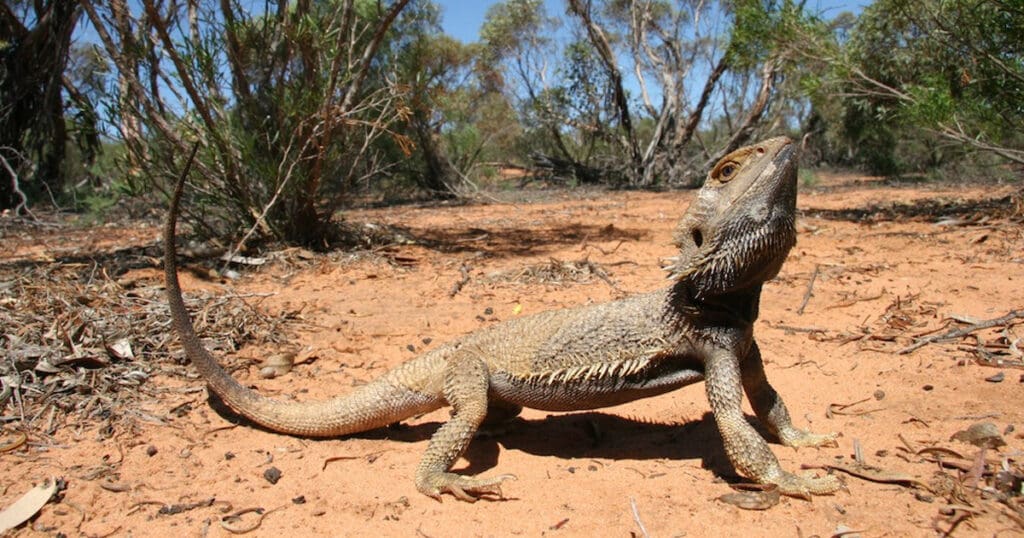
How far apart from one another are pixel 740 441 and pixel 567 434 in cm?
155

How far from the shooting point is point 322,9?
12414 millimetres

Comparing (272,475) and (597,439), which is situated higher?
(272,475)

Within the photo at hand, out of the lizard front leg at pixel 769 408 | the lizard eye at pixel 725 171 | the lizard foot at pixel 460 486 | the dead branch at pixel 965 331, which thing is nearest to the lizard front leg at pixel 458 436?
the lizard foot at pixel 460 486

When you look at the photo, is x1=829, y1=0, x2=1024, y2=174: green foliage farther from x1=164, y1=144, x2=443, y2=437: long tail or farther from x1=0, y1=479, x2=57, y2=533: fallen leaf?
x1=0, y1=479, x2=57, y2=533: fallen leaf

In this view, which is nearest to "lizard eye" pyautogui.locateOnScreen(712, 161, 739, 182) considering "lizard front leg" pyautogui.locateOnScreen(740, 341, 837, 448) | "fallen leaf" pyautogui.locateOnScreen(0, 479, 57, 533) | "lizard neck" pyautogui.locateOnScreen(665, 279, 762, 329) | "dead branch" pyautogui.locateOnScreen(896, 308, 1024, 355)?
"lizard neck" pyautogui.locateOnScreen(665, 279, 762, 329)

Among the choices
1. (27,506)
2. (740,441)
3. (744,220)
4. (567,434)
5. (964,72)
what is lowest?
(567,434)

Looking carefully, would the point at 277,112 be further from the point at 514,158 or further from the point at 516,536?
the point at 514,158

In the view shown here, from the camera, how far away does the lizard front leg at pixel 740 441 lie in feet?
10.2

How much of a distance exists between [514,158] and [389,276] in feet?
78.9

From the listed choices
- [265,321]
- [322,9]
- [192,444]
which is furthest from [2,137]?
[192,444]

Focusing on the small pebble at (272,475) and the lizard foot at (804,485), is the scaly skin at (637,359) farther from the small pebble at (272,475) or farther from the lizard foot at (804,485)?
the small pebble at (272,475)

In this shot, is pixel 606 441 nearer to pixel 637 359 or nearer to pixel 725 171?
pixel 637 359

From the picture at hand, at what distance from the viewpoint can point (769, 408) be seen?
12.5 feet

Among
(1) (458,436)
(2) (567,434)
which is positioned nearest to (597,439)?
(2) (567,434)
